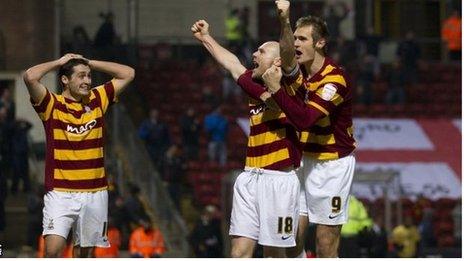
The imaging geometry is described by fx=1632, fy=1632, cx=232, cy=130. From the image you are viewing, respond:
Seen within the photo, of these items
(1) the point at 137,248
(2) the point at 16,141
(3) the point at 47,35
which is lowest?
(1) the point at 137,248

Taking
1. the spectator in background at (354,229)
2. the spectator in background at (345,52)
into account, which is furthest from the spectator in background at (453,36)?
the spectator in background at (354,229)

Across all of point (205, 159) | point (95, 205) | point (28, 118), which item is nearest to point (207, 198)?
point (205, 159)

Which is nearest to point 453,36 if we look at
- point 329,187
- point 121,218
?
point 121,218

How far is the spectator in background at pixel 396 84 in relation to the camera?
29.7 meters

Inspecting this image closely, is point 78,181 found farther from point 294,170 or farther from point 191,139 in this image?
point 191,139

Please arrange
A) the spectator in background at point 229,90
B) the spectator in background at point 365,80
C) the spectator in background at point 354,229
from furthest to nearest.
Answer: the spectator in background at point 365,80 < the spectator in background at point 229,90 < the spectator in background at point 354,229

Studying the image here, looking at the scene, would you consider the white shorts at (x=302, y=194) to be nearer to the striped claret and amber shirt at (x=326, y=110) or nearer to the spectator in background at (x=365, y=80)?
the striped claret and amber shirt at (x=326, y=110)

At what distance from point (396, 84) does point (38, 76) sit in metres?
18.6

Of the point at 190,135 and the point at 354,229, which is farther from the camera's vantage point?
the point at 190,135

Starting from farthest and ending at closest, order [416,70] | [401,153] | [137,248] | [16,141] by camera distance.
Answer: [416,70] → [401,153] → [16,141] → [137,248]

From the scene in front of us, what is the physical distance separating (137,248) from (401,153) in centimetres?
729

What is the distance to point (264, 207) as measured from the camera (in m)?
11.9

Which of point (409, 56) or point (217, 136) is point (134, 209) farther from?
point (409, 56)

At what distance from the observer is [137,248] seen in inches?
876
